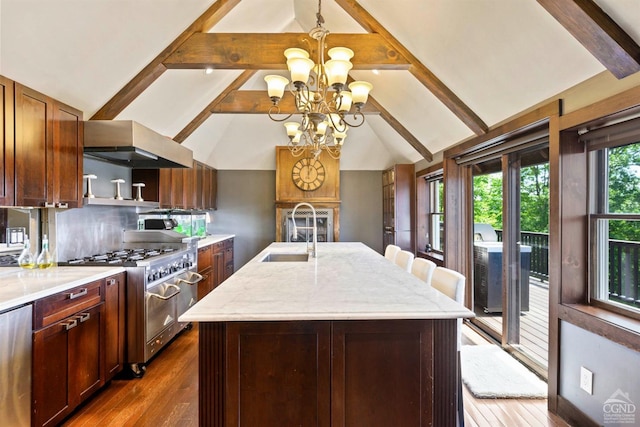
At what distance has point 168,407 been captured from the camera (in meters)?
2.12

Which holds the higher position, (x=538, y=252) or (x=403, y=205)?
(x=403, y=205)

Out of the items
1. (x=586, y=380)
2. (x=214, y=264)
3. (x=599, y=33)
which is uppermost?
(x=599, y=33)

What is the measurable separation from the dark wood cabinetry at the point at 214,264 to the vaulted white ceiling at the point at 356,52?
68.5 inches

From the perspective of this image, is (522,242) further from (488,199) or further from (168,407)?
(168,407)

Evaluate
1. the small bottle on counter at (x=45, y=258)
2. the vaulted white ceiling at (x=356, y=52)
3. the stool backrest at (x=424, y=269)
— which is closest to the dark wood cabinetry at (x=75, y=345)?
the small bottle on counter at (x=45, y=258)

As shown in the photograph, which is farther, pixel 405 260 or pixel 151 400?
pixel 405 260

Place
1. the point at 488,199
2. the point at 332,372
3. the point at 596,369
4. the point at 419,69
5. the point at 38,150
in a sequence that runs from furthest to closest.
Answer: the point at 488,199, the point at 419,69, the point at 38,150, the point at 596,369, the point at 332,372

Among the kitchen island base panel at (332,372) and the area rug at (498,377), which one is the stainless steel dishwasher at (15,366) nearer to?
the kitchen island base panel at (332,372)

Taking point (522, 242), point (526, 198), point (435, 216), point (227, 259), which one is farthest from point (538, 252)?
point (227, 259)

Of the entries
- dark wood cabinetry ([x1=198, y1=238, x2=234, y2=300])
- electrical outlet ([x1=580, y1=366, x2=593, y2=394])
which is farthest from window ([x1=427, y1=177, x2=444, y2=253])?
dark wood cabinetry ([x1=198, y1=238, x2=234, y2=300])

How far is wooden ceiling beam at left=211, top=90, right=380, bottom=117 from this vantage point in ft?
14.8

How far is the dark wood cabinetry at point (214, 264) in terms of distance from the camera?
4.25 m

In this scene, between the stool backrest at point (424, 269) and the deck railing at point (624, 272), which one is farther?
the stool backrest at point (424, 269)

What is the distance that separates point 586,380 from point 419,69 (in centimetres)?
269
